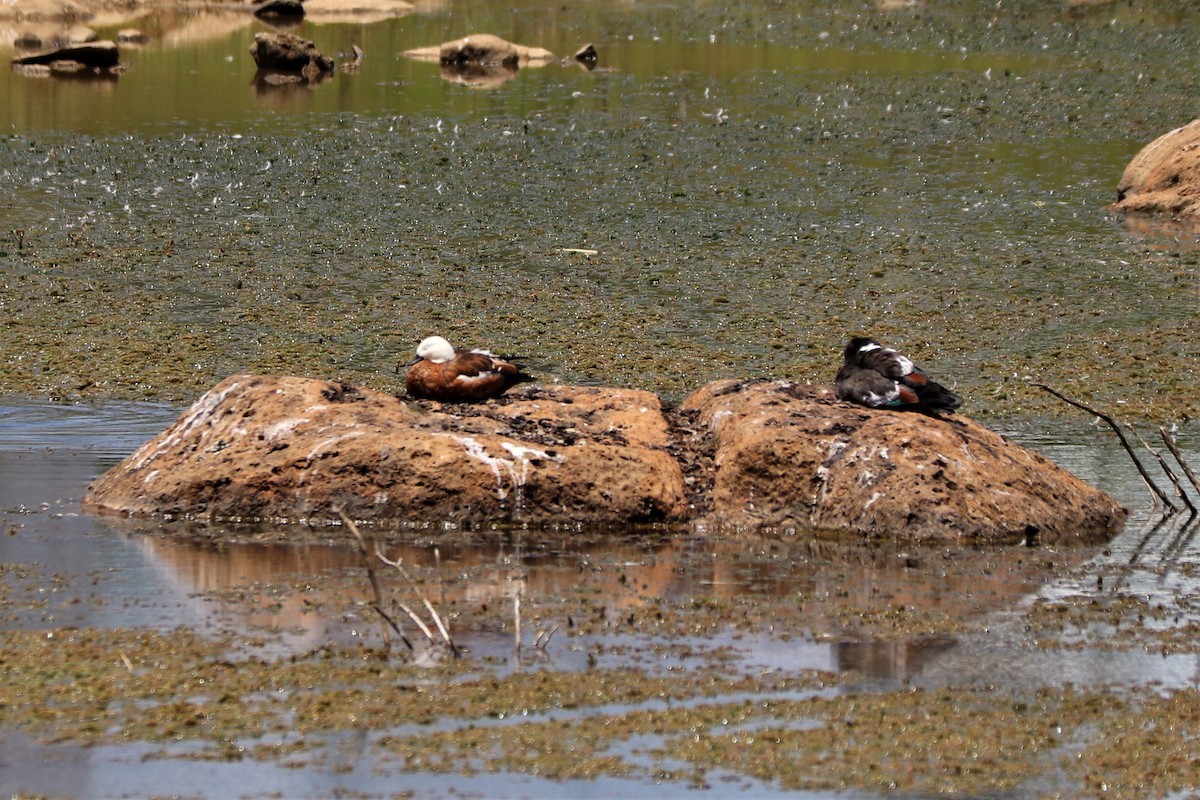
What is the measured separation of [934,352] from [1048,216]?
5299 millimetres

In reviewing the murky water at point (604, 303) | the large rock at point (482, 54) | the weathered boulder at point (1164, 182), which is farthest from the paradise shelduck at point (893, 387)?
the large rock at point (482, 54)

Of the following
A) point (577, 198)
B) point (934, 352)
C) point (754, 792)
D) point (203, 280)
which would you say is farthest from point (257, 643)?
point (577, 198)

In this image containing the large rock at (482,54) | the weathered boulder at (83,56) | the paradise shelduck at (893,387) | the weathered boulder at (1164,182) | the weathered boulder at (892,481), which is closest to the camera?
the weathered boulder at (892,481)

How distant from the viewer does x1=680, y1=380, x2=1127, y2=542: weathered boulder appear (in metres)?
9.42

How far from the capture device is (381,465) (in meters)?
9.50

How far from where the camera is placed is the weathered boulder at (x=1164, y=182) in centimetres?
1870

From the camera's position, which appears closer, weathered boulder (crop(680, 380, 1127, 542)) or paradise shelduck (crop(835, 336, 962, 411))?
weathered boulder (crop(680, 380, 1127, 542))

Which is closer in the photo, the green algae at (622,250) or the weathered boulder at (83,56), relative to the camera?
the green algae at (622,250)

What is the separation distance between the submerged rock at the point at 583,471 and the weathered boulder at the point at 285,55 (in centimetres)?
2165

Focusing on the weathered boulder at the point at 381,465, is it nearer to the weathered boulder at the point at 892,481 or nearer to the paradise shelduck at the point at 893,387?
the weathered boulder at the point at 892,481

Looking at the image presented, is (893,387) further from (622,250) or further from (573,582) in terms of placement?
(622,250)

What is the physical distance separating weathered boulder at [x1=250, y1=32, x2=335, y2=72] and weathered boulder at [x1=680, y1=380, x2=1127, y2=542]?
22.3m

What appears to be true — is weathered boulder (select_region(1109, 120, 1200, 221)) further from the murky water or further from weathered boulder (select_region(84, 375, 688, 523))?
weathered boulder (select_region(84, 375, 688, 523))

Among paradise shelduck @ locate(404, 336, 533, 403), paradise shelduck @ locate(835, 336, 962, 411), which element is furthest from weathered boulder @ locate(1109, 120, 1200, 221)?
paradise shelduck @ locate(404, 336, 533, 403)
